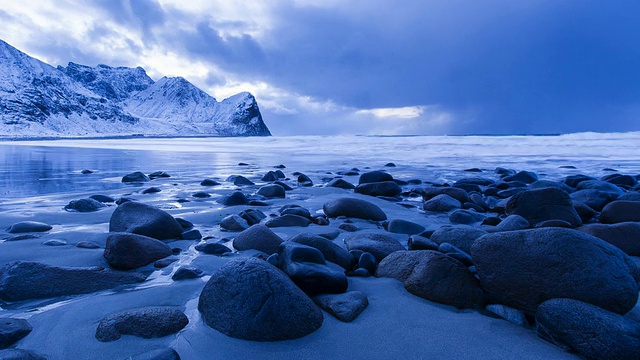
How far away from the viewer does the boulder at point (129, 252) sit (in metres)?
2.55

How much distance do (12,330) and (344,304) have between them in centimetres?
145

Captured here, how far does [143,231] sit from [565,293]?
2935 mm

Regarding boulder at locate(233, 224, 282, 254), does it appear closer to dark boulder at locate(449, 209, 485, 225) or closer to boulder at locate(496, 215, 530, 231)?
boulder at locate(496, 215, 530, 231)

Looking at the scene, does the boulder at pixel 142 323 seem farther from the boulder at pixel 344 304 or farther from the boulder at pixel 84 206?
the boulder at pixel 84 206

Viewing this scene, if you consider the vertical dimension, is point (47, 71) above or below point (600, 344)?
above

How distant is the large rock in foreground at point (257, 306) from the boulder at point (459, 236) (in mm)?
1487

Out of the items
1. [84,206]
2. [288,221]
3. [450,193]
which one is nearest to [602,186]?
[450,193]

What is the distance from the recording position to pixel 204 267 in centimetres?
262

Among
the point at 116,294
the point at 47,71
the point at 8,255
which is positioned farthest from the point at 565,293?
the point at 47,71

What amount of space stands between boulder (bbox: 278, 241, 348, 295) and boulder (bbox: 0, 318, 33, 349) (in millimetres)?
1200

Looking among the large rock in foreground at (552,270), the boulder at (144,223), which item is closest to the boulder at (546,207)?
the large rock in foreground at (552,270)

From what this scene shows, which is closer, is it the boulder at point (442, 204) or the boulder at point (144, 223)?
the boulder at point (144, 223)

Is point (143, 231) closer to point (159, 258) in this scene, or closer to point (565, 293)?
point (159, 258)

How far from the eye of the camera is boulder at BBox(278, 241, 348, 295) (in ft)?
6.81
